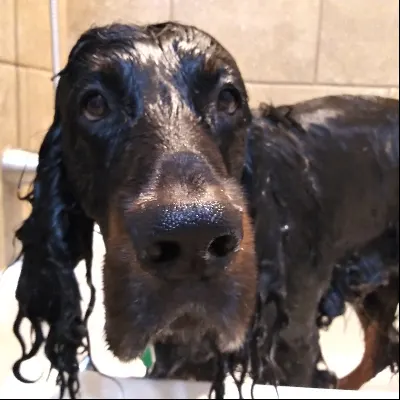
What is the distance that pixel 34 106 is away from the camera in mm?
1101

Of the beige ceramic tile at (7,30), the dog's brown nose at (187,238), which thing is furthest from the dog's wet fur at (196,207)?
the beige ceramic tile at (7,30)

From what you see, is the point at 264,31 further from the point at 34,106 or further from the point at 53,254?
the point at 53,254

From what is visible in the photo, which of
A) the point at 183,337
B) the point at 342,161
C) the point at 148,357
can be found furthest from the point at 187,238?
the point at 342,161

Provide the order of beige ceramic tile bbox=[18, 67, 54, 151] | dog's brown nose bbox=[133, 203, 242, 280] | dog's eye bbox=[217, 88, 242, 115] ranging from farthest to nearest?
beige ceramic tile bbox=[18, 67, 54, 151] → dog's eye bbox=[217, 88, 242, 115] → dog's brown nose bbox=[133, 203, 242, 280]

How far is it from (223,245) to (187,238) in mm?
63

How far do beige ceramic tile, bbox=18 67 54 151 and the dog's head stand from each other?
0.09 feet

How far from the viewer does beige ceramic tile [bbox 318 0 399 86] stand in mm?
1299

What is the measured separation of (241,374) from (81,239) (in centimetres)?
35

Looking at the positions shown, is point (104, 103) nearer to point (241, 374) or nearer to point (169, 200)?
point (169, 200)

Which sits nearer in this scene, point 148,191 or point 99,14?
point 148,191

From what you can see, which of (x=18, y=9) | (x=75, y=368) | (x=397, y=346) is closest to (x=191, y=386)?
(x=75, y=368)

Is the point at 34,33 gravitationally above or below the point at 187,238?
above

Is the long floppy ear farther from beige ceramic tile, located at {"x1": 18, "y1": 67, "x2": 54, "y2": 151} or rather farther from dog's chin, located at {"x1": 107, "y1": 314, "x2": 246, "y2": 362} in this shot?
dog's chin, located at {"x1": 107, "y1": 314, "x2": 246, "y2": 362}

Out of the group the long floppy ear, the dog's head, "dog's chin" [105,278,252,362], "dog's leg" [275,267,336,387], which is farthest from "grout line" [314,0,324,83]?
"dog's chin" [105,278,252,362]
